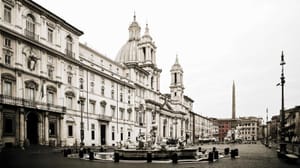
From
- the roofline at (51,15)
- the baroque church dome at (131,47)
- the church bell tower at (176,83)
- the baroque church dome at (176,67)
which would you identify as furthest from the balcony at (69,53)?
the baroque church dome at (176,67)

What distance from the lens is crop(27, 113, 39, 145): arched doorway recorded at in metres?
39.8

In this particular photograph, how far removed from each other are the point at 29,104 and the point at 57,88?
291 inches

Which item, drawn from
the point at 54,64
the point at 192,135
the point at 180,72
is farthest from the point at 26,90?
the point at 192,135

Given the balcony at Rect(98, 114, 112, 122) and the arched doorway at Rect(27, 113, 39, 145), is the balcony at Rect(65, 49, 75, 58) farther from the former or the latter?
the balcony at Rect(98, 114, 112, 122)

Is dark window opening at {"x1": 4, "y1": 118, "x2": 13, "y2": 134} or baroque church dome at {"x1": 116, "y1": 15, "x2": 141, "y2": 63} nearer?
dark window opening at {"x1": 4, "y1": 118, "x2": 13, "y2": 134}

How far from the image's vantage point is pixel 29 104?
3847 cm

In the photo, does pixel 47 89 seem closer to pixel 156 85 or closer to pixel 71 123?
pixel 71 123

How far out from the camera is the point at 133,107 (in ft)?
238

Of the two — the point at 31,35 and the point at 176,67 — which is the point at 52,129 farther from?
the point at 176,67

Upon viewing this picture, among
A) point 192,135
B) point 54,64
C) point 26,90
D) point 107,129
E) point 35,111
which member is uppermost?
point 54,64

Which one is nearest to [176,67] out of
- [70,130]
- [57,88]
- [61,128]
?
[70,130]

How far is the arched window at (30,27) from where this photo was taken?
40091 millimetres

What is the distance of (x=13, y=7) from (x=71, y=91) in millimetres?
15810

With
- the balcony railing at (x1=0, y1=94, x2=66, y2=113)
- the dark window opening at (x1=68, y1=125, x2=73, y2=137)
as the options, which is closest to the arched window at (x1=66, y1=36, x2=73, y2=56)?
the balcony railing at (x1=0, y1=94, x2=66, y2=113)
